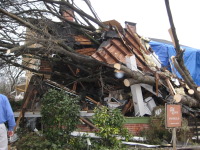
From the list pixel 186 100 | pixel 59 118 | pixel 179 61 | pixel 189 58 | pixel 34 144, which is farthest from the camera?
pixel 189 58

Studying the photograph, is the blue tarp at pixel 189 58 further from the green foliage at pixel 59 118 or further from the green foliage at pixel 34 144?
the green foliage at pixel 34 144

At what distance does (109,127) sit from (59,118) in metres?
1.40

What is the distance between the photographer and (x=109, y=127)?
24.4ft

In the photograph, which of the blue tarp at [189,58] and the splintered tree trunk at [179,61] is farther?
the blue tarp at [189,58]

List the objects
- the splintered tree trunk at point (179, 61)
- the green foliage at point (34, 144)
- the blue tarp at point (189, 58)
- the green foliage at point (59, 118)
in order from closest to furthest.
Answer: the green foliage at point (34, 144) → the green foliage at point (59, 118) → the splintered tree trunk at point (179, 61) → the blue tarp at point (189, 58)

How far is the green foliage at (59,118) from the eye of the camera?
741 centimetres

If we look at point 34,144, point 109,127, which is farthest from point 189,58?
point 34,144

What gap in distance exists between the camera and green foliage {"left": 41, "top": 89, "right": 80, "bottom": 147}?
7.41 metres

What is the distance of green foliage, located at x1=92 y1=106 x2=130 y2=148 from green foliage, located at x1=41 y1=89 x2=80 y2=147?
2.31 ft

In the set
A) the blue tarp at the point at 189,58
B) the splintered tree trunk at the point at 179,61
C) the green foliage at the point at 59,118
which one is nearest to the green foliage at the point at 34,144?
the green foliage at the point at 59,118

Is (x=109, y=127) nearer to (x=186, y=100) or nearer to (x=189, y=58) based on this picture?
(x=186, y=100)

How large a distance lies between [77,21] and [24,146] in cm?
615

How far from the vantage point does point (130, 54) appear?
10.7m

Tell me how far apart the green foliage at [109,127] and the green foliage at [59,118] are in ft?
2.31
